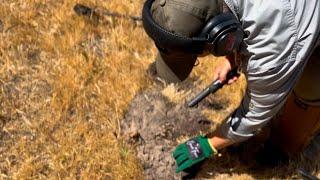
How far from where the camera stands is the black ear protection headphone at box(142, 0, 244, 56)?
2.23 meters

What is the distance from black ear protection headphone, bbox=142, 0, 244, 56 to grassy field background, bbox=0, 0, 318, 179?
41.4 inches

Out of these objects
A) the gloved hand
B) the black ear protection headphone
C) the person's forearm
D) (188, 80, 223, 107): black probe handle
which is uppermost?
the black ear protection headphone

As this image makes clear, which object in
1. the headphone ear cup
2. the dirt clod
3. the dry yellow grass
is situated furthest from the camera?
the dirt clod

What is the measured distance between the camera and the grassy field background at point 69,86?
3135mm

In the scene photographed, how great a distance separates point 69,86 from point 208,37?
1.45 m

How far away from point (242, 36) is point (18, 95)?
1.66 metres

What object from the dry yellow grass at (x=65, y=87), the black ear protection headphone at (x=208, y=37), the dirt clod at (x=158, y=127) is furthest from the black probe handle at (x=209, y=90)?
the black ear protection headphone at (x=208, y=37)

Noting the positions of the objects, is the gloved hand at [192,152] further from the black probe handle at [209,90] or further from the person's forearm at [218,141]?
the black probe handle at [209,90]

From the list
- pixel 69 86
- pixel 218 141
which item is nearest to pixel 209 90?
pixel 218 141

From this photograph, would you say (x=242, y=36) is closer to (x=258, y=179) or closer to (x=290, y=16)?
(x=290, y=16)

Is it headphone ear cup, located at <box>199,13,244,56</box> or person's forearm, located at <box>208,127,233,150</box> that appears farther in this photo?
person's forearm, located at <box>208,127,233,150</box>

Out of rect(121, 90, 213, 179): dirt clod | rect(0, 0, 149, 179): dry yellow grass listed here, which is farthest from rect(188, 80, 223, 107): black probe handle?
rect(0, 0, 149, 179): dry yellow grass

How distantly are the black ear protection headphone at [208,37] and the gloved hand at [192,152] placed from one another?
0.87 metres

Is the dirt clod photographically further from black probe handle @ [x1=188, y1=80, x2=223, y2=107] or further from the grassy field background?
black probe handle @ [x1=188, y1=80, x2=223, y2=107]
